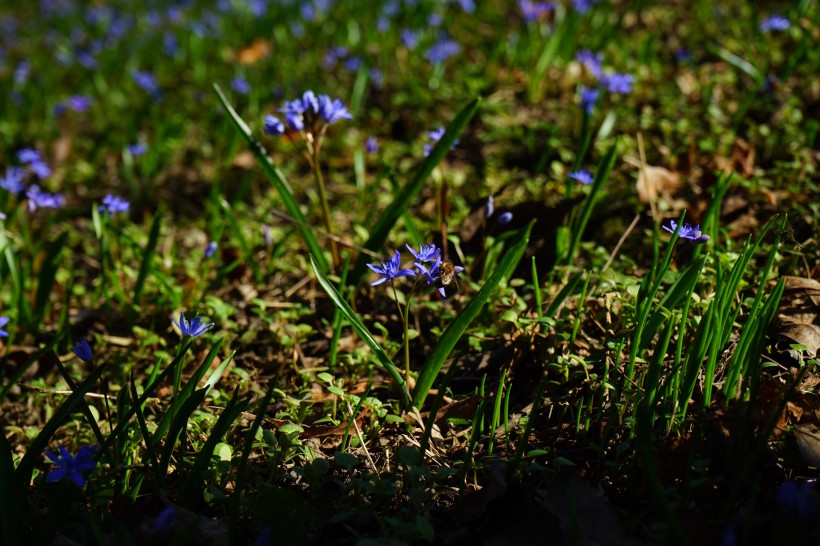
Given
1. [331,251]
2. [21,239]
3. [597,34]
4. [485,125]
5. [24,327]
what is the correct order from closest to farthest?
[24,327] < [331,251] < [21,239] < [485,125] < [597,34]

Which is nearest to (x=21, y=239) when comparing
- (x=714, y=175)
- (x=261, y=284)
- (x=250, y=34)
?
(x=261, y=284)

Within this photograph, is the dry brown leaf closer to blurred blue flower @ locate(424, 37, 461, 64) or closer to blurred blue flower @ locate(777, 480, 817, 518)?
blurred blue flower @ locate(424, 37, 461, 64)

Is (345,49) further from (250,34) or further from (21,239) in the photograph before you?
(21,239)

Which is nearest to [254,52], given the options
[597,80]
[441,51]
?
[441,51]

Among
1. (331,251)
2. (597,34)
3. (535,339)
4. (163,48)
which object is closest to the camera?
(535,339)

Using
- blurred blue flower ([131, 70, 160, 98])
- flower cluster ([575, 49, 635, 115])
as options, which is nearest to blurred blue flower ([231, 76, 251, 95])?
blurred blue flower ([131, 70, 160, 98])

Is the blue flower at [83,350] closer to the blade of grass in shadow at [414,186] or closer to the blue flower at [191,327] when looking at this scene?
the blue flower at [191,327]
